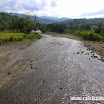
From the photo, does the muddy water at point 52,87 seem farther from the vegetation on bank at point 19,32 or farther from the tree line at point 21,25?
the tree line at point 21,25


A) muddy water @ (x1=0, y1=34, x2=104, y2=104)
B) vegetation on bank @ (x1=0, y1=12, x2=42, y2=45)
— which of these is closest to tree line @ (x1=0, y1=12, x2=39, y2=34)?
vegetation on bank @ (x1=0, y1=12, x2=42, y2=45)

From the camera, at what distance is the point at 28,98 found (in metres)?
11.2

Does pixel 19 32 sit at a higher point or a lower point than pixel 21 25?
lower

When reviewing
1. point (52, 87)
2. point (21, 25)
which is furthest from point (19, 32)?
point (52, 87)

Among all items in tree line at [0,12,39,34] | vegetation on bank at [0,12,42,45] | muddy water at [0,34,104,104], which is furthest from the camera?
tree line at [0,12,39,34]

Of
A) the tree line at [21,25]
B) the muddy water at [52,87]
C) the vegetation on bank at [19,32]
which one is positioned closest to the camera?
the muddy water at [52,87]

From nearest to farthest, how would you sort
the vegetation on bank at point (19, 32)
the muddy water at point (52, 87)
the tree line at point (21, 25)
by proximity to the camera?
1. the muddy water at point (52, 87)
2. the vegetation on bank at point (19, 32)
3. the tree line at point (21, 25)

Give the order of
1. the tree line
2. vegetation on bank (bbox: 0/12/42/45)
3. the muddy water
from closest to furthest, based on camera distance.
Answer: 1. the muddy water
2. vegetation on bank (bbox: 0/12/42/45)
3. the tree line

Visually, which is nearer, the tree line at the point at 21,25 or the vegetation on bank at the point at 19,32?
the vegetation on bank at the point at 19,32

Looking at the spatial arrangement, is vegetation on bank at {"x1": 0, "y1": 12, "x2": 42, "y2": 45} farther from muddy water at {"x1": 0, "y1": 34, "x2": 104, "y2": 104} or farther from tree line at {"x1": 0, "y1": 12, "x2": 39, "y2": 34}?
muddy water at {"x1": 0, "y1": 34, "x2": 104, "y2": 104}

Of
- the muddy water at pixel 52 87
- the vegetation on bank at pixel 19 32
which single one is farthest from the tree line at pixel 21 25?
the muddy water at pixel 52 87

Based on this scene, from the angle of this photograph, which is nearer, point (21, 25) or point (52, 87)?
point (52, 87)

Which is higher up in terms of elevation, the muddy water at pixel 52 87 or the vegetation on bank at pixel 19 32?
the vegetation on bank at pixel 19 32

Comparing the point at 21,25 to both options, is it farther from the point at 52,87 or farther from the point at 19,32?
the point at 52,87
